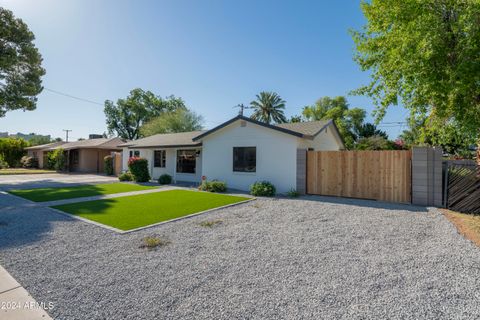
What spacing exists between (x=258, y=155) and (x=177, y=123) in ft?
86.4

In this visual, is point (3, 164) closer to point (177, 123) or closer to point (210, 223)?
point (177, 123)

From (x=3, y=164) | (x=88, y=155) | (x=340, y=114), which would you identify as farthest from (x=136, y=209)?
(x=340, y=114)

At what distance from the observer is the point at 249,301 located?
2980mm

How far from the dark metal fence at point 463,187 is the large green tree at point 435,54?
5.61 feet

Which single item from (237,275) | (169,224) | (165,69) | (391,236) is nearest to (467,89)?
(391,236)

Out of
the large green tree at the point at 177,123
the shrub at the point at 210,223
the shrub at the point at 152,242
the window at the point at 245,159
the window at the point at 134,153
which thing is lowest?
the shrub at the point at 152,242

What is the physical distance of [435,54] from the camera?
618cm

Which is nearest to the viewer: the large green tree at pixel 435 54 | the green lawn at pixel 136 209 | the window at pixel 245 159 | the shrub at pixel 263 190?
the large green tree at pixel 435 54

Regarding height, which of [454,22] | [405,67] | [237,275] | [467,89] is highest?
[454,22]

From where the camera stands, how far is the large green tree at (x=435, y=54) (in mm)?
5789

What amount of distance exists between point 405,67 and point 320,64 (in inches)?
375

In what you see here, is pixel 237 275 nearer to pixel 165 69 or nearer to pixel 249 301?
pixel 249 301

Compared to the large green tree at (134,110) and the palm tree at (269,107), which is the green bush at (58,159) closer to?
the large green tree at (134,110)

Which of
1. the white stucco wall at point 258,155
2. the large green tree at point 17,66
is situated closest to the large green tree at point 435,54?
the white stucco wall at point 258,155
